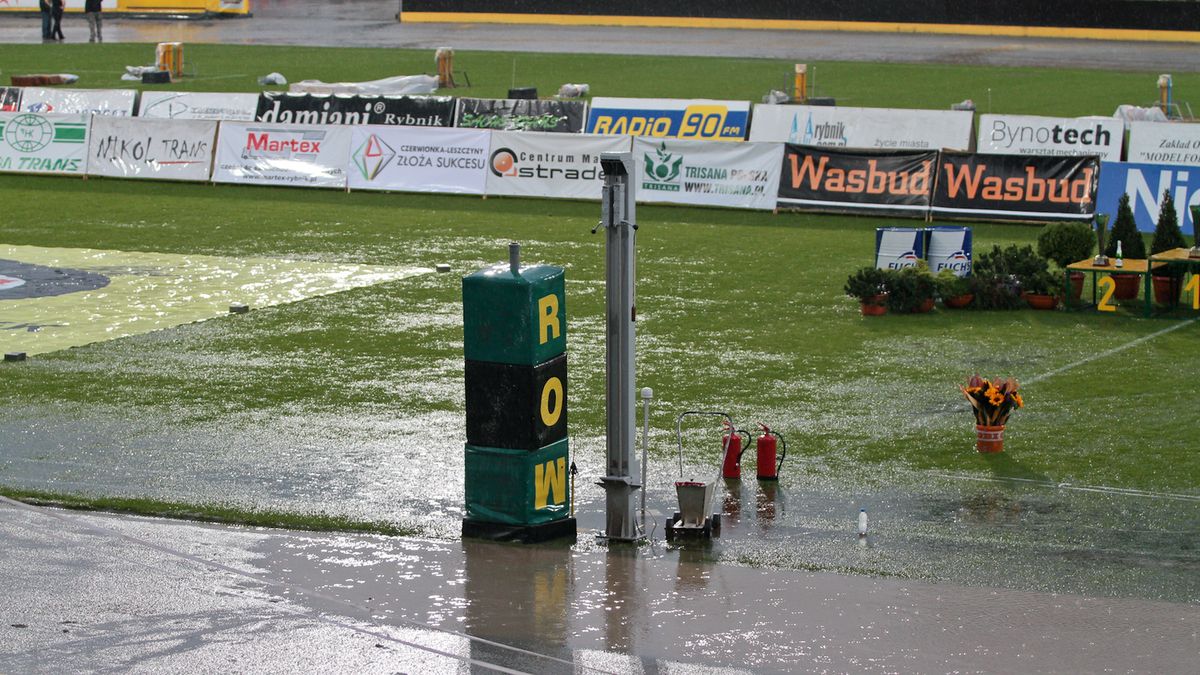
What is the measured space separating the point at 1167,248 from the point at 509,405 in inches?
499

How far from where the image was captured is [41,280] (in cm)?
2492

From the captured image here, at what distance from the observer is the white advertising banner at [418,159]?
3275cm

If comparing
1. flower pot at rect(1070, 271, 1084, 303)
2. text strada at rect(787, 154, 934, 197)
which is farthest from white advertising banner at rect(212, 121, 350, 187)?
flower pot at rect(1070, 271, 1084, 303)

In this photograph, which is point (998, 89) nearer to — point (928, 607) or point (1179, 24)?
point (1179, 24)

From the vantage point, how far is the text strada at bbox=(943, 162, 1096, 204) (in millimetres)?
27922

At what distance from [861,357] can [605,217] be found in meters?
7.36

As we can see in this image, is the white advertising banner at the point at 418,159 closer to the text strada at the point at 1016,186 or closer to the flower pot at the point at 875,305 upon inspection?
the text strada at the point at 1016,186

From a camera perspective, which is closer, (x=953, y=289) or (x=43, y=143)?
(x=953, y=289)

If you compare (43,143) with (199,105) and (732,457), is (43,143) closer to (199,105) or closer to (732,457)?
(199,105)

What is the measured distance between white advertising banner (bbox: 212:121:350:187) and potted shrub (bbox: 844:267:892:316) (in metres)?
14.9

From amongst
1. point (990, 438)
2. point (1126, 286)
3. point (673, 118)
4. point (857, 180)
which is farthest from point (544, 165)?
point (990, 438)

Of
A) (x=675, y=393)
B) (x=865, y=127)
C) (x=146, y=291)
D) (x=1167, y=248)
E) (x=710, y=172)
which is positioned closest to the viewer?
(x=675, y=393)

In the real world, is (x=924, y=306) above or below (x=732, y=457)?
above

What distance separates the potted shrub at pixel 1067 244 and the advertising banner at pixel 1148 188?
3799mm
